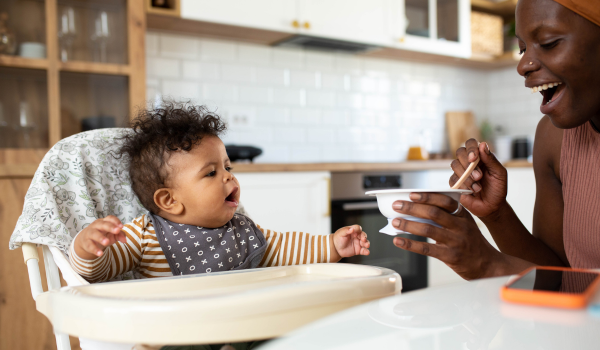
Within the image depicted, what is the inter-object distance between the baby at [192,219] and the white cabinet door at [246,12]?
145 centimetres

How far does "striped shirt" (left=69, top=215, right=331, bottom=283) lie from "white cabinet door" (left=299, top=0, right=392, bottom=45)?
6.14 feet

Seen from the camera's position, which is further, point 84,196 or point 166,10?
point 166,10

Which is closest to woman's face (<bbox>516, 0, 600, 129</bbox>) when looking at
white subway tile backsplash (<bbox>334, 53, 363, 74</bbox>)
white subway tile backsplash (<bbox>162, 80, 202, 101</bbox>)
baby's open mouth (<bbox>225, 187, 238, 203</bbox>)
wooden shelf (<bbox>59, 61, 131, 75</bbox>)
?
baby's open mouth (<bbox>225, 187, 238, 203</bbox>)

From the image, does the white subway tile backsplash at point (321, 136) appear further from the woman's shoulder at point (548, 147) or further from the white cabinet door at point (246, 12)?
the woman's shoulder at point (548, 147)

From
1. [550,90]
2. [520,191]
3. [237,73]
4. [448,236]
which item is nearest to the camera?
[448,236]

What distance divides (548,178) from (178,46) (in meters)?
2.22

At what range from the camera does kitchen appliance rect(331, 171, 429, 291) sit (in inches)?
103

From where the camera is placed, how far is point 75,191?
110 cm

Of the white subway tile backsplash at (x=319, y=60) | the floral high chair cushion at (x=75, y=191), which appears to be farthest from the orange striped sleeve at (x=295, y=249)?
the white subway tile backsplash at (x=319, y=60)

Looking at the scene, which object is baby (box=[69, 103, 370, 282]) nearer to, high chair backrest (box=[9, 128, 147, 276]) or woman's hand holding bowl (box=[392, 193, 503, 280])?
high chair backrest (box=[9, 128, 147, 276])

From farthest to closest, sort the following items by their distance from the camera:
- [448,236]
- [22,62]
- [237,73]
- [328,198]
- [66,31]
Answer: [237,73], [328,198], [66,31], [22,62], [448,236]

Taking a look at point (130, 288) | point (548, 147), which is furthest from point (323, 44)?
point (130, 288)

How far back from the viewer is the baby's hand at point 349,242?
109cm

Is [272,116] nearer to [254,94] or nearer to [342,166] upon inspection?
[254,94]
